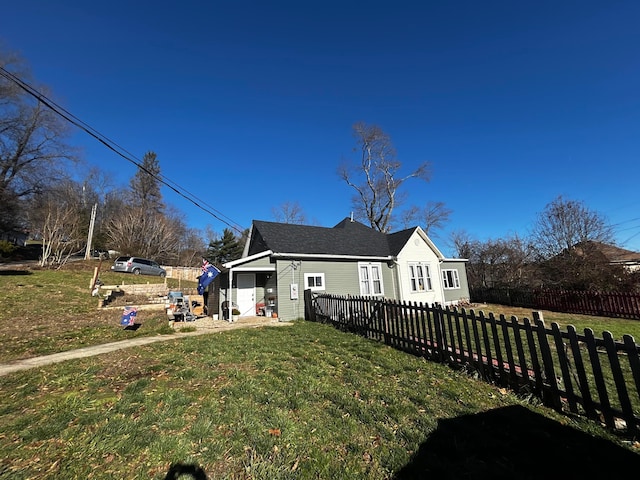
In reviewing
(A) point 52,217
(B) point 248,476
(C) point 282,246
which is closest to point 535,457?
(B) point 248,476

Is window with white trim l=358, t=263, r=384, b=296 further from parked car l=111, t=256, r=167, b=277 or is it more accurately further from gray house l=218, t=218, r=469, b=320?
parked car l=111, t=256, r=167, b=277

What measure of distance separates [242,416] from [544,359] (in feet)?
14.4

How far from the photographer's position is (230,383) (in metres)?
4.83

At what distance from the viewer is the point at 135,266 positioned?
24.8 metres

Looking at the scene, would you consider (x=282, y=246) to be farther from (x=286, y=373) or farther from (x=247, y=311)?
(x=286, y=373)

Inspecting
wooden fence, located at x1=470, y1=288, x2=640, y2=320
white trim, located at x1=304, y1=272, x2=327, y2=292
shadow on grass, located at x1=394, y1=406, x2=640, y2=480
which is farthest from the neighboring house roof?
shadow on grass, located at x1=394, y1=406, x2=640, y2=480

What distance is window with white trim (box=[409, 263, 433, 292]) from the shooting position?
18500mm

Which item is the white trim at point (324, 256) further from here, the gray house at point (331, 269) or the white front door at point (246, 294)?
the white front door at point (246, 294)

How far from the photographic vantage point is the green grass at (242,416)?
9.00 feet

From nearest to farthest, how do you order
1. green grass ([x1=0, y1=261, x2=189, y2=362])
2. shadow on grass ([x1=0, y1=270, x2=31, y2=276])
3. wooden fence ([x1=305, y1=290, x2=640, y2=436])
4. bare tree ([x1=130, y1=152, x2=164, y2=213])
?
1. wooden fence ([x1=305, y1=290, x2=640, y2=436])
2. green grass ([x1=0, y1=261, x2=189, y2=362])
3. shadow on grass ([x1=0, y1=270, x2=31, y2=276])
4. bare tree ([x1=130, y1=152, x2=164, y2=213])

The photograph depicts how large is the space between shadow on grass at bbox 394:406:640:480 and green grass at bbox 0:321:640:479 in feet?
0.15

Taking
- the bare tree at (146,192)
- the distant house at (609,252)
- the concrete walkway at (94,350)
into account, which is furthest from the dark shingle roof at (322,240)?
the bare tree at (146,192)

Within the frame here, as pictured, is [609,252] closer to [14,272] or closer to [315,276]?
[315,276]

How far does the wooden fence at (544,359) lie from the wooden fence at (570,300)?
37.6 feet
